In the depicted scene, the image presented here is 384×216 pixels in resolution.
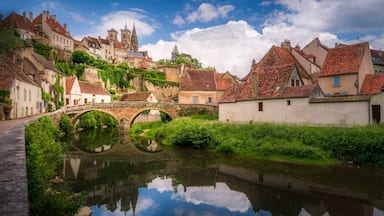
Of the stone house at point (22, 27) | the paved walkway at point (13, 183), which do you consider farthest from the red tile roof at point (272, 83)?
the stone house at point (22, 27)

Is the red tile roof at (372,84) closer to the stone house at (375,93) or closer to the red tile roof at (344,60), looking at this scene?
the stone house at (375,93)

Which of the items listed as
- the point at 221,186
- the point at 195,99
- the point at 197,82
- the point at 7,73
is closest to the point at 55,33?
the point at 197,82

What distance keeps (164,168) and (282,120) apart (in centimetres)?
960

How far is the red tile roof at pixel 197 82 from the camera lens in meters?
34.9

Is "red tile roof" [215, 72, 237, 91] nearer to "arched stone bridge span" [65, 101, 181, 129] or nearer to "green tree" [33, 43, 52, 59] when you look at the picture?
"arched stone bridge span" [65, 101, 181, 129]

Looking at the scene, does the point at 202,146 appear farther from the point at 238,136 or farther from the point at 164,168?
the point at 164,168

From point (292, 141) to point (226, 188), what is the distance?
6991 mm

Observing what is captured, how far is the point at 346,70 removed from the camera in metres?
21.9

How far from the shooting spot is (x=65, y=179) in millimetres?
13320

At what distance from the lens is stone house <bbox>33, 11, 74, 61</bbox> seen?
4856 centimetres

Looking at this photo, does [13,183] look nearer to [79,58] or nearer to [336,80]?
[336,80]

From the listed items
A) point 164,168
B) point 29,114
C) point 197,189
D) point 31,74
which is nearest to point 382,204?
point 197,189

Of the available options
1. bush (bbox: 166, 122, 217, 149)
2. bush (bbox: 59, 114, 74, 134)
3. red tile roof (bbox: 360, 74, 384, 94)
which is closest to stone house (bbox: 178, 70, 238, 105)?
bush (bbox: 166, 122, 217, 149)

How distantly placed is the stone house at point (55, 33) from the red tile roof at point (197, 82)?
25.6 meters
